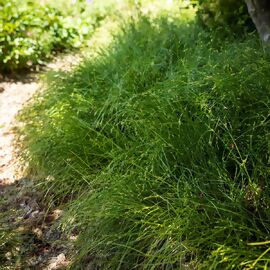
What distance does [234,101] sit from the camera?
137 inches

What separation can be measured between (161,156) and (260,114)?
28.6 inches

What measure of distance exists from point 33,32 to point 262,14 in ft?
13.6

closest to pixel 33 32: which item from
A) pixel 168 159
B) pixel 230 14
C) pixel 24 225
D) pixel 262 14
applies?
pixel 230 14

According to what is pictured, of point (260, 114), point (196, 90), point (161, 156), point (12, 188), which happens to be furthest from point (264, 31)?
point (12, 188)

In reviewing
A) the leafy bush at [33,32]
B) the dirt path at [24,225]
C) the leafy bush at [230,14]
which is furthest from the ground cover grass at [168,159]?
the leafy bush at [33,32]

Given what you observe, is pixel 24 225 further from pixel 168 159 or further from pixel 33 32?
pixel 33 32

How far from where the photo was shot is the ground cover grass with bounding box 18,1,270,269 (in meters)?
2.82

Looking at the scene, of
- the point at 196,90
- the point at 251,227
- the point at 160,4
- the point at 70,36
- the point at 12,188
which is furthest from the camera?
the point at 160,4

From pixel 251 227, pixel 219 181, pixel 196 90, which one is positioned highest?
pixel 196 90

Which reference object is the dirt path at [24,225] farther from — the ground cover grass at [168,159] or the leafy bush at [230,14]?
the leafy bush at [230,14]

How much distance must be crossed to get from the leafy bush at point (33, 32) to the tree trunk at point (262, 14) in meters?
3.72

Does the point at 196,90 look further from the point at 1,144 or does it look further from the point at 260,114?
the point at 1,144

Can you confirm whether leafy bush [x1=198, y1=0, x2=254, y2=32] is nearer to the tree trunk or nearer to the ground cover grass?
the ground cover grass

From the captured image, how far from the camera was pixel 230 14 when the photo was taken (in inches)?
205
